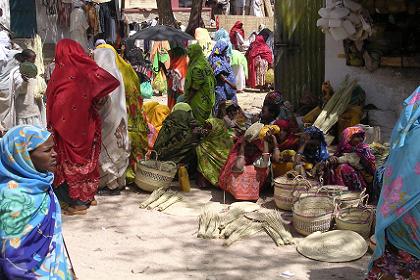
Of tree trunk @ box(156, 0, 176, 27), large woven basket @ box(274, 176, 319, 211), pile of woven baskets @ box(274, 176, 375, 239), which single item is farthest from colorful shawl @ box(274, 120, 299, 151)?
tree trunk @ box(156, 0, 176, 27)

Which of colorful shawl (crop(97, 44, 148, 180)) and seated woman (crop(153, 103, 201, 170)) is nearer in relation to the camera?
colorful shawl (crop(97, 44, 148, 180))

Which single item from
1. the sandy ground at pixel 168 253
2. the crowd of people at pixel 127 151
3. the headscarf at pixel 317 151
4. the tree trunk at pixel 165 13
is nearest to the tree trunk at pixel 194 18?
the tree trunk at pixel 165 13

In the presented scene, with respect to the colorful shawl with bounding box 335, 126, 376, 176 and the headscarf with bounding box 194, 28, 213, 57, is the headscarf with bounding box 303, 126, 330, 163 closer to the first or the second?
the colorful shawl with bounding box 335, 126, 376, 176

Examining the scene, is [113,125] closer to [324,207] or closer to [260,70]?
[324,207]

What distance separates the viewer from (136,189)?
682 centimetres

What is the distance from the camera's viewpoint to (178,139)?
6871 mm

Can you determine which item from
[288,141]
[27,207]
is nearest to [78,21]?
[288,141]

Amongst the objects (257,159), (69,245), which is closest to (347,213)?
(257,159)

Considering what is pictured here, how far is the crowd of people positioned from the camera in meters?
2.95

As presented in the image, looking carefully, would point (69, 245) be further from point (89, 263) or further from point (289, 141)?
point (289, 141)

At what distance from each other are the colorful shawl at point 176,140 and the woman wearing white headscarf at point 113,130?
1.69 feet

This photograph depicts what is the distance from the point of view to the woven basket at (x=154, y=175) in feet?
21.3

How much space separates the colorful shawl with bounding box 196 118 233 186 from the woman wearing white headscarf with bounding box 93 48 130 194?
2.68 feet

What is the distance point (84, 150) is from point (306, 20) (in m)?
5.30
